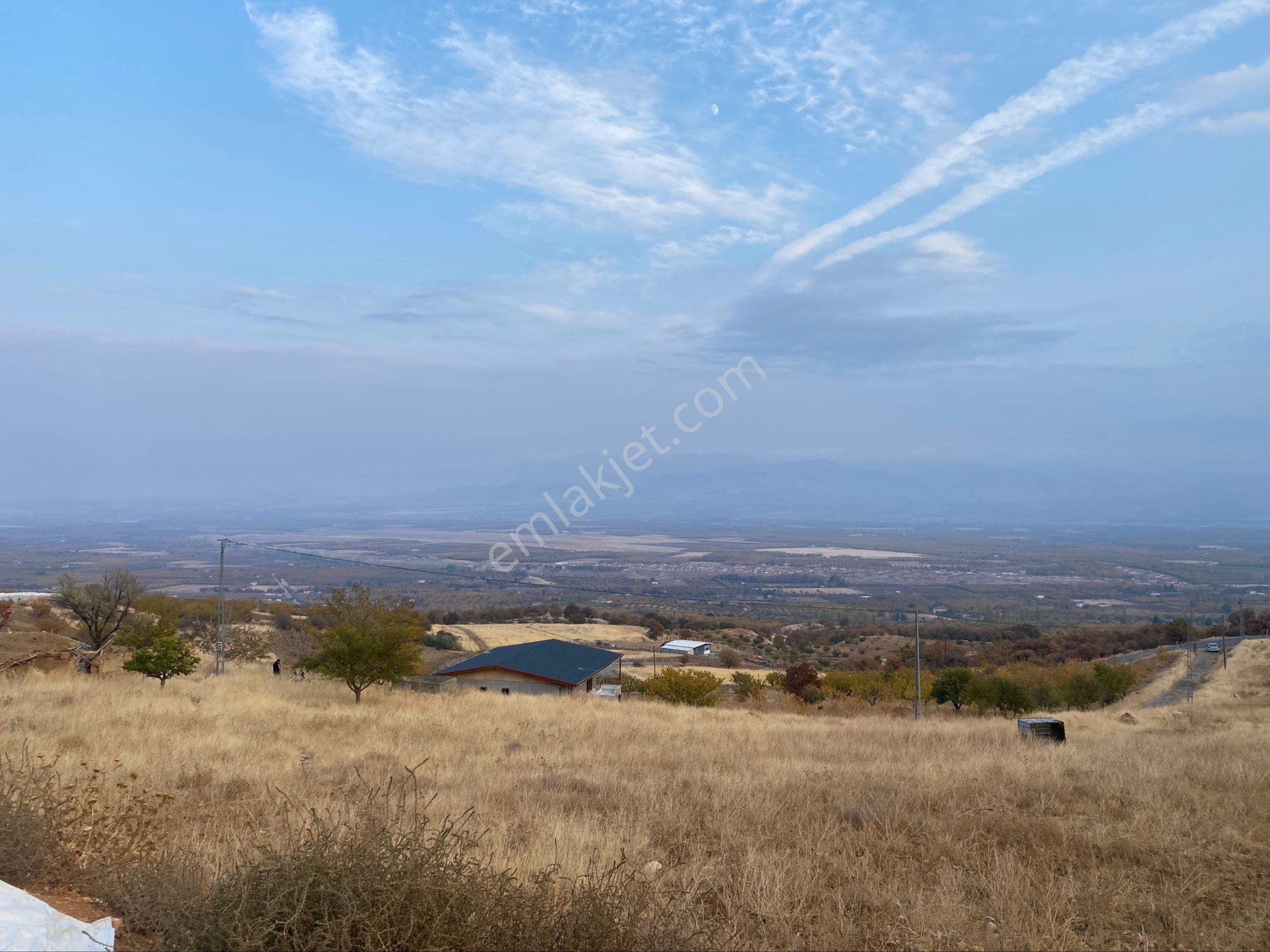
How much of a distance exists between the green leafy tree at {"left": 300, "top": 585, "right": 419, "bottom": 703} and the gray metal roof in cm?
850

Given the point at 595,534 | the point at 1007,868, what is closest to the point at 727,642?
the point at 1007,868

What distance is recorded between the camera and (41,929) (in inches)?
155

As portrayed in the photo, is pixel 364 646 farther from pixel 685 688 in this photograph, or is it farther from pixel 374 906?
pixel 374 906

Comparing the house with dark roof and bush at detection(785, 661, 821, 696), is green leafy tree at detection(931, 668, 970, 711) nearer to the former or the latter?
bush at detection(785, 661, 821, 696)

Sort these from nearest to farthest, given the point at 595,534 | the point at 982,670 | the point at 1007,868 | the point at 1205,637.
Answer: the point at 1007,868, the point at 982,670, the point at 1205,637, the point at 595,534

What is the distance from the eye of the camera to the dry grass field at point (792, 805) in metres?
6.07

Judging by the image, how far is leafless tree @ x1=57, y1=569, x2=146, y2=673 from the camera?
28.2 metres

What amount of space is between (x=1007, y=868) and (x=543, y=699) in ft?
→ 73.9

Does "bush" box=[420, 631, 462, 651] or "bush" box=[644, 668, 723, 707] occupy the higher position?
"bush" box=[644, 668, 723, 707]

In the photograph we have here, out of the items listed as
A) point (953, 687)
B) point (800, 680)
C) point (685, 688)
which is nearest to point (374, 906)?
point (685, 688)

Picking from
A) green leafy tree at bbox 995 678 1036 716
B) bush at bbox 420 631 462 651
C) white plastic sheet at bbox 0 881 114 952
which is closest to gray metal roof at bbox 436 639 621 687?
bush at bbox 420 631 462 651

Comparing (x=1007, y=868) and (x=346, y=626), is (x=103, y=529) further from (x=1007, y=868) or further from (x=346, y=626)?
(x=1007, y=868)

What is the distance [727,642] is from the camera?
69.8 metres

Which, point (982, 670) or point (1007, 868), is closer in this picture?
point (1007, 868)
